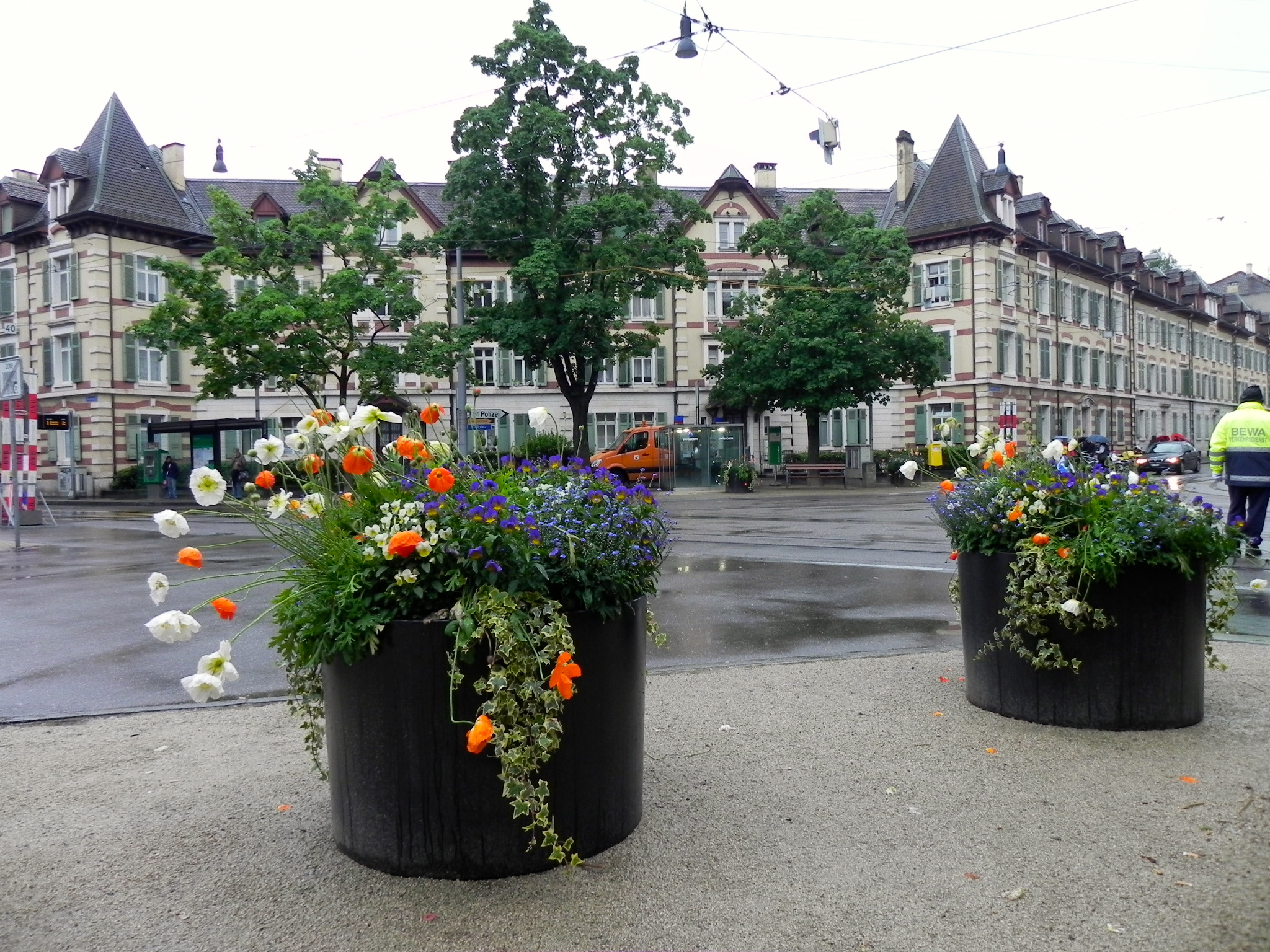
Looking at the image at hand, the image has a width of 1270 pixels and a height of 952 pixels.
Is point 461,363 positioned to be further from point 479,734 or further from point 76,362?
point 479,734

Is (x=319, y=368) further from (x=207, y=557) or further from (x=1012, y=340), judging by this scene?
(x=1012, y=340)

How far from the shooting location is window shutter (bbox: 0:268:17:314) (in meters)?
46.7

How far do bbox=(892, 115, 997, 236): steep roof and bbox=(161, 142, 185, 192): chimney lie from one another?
105ft

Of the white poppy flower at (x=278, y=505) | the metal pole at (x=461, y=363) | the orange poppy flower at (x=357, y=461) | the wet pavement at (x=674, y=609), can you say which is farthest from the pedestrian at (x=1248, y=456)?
the metal pole at (x=461, y=363)

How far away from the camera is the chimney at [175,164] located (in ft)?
154

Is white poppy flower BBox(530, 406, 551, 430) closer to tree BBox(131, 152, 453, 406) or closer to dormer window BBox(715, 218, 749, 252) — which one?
tree BBox(131, 152, 453, 406)

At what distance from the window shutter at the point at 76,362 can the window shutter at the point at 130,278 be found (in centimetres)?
257

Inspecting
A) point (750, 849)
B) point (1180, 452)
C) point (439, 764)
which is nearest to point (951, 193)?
point (1180, 452)

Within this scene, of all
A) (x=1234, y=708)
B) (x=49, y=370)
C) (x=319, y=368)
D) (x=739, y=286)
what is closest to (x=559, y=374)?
(x=319, y=368)

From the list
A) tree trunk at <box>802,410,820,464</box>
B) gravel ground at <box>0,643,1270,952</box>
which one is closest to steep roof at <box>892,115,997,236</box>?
tree trunk at <box>802,410,820,464</box>

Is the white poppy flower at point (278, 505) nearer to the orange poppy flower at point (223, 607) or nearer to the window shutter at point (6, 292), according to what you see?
the orange poppy flower at point (223, 607)

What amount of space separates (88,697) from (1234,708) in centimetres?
620

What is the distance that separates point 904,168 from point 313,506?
5291 centimetres

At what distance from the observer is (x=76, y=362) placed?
1724 inches
